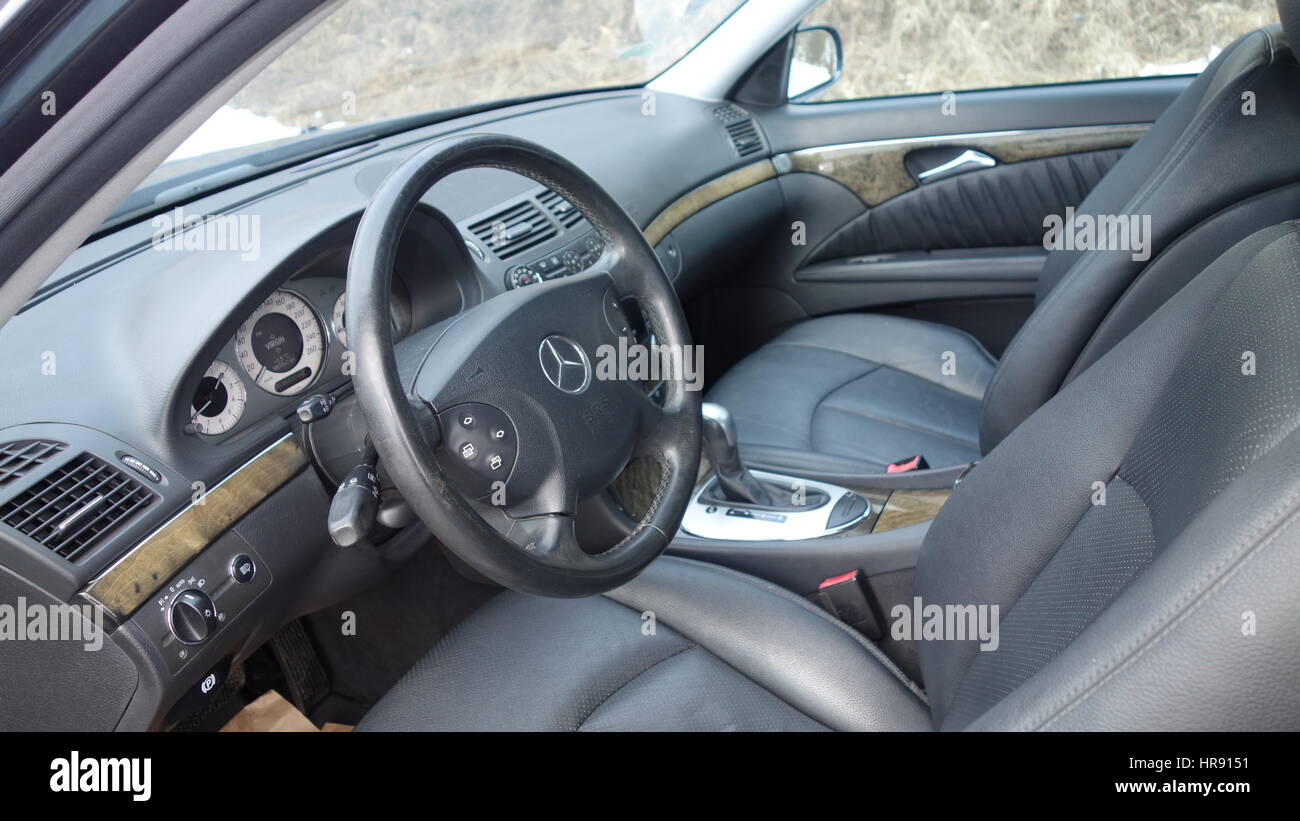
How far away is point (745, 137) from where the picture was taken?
8.66 feet

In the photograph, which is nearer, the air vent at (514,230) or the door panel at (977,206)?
the air vent at (514,230)

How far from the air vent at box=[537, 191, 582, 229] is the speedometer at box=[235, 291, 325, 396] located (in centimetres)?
65

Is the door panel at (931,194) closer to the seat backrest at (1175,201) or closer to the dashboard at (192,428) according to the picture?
the seat backrest at (1175,201)

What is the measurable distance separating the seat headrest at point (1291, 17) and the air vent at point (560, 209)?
1188 mm

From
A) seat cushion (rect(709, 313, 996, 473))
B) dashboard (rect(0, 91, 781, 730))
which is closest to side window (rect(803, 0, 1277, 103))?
seat cushion (rect(709, 313, 996, 473))

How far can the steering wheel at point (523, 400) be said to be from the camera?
1011 millimetres

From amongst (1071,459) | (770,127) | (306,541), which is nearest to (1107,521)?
(1071,459)

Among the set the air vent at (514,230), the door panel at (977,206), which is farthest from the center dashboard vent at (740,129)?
the air vent at (514,230)

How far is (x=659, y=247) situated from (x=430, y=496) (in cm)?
136

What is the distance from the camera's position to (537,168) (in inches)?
49.4

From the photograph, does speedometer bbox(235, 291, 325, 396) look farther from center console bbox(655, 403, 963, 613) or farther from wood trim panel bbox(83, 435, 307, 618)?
center console bbox(655, 403, 963, 613)

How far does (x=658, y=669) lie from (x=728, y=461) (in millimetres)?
452

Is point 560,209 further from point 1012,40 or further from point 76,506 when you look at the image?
point 1012,40

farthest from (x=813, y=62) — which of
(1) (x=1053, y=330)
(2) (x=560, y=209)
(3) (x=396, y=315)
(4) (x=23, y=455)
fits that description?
(4) (x=23, y=455)
